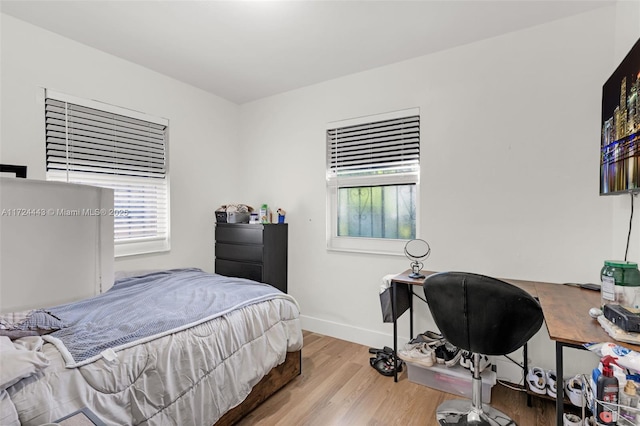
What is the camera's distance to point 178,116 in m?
3.14

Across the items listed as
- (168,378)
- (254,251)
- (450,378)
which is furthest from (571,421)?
(254,251)

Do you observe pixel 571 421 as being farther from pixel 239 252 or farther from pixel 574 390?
pixel 239 252

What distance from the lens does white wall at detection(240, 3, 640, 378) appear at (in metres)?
2.02

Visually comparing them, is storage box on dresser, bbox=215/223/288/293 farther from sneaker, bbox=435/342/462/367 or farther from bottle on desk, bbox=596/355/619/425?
bottle on desk, bbox=596/355/619/425

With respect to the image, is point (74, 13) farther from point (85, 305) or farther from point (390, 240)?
point (390, 240)

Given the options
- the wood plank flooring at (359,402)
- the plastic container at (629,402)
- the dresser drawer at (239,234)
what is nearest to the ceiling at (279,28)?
the dresser drawer at (239,234)

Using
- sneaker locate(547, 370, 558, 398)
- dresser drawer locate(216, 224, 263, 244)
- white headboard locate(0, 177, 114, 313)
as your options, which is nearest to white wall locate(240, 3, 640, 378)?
sneaker locate(547, 370, 558, 398)

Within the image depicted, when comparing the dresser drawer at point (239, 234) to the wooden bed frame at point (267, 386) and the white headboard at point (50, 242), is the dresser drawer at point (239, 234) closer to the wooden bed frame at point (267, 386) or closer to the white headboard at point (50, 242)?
the wooden bed frame at point (267, 386)

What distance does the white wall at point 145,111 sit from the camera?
2123mm

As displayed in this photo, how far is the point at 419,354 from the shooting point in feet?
7.19

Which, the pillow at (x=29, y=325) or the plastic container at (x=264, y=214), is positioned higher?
the plastic container at (x=264, y=214)

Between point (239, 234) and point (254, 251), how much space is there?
11.3 inches

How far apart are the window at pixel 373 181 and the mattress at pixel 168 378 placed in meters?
1.31

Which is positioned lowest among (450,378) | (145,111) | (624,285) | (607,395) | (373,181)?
(450,378)
